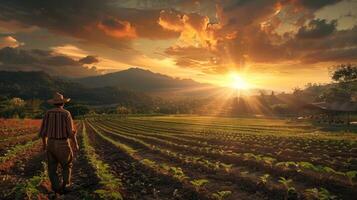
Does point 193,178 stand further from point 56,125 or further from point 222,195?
point 56,125

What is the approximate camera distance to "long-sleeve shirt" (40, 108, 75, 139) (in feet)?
37.6

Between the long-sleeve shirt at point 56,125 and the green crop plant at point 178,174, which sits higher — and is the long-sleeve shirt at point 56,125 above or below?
above

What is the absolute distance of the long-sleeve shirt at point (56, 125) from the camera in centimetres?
1147

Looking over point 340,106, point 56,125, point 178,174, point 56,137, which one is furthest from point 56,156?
point 340,106

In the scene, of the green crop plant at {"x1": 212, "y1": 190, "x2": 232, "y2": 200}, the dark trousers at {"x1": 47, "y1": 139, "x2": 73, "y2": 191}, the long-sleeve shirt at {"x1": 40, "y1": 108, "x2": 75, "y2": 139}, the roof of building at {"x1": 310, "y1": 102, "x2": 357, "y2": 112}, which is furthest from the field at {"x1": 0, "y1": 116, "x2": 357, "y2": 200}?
the roof of building at {"x1": 310, "y1": 102, "x2": 357, "y2": 112}

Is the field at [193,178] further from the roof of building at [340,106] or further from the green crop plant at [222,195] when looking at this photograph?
the roof of building at [340,106]

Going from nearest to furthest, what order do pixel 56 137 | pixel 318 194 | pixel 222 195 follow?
pixel 222 195 < pixel 318 194 < pixel 56 137

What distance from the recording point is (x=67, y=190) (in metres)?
11.8

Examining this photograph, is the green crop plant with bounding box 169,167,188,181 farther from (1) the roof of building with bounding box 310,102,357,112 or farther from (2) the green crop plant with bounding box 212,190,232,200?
(1) the roof of building with bounding box 310,102,357,112

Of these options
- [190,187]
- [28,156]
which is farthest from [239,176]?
[28,156]

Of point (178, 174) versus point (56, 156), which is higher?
point (56, 156)

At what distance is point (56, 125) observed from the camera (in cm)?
1151

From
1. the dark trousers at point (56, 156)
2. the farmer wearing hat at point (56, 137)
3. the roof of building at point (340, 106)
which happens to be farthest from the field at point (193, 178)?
the roof of building at point (340, 106)

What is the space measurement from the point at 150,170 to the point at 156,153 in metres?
6.71
